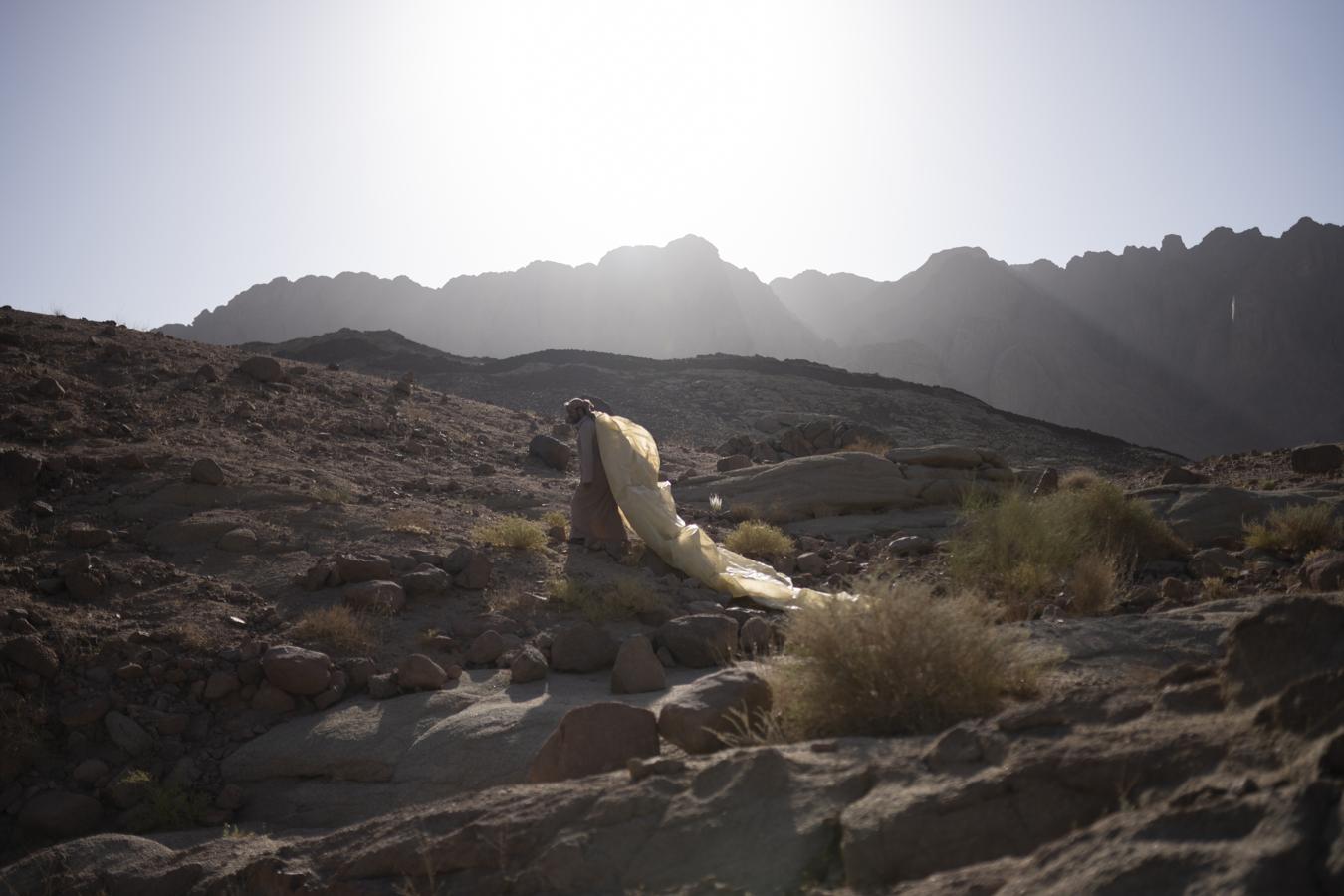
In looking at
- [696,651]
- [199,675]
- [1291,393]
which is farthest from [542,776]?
[1291,393]

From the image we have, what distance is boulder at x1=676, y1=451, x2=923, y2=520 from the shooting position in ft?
40.0

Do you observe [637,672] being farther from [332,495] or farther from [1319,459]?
[1319,459]

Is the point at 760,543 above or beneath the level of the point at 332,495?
beneath

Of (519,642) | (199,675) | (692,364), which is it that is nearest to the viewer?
(199,675)

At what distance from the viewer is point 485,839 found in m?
2.84

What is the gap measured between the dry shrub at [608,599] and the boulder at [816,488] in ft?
15.6

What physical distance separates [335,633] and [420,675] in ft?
3.40

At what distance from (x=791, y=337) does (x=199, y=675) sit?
61.4 meters

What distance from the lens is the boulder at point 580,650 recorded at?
5930 millimetres

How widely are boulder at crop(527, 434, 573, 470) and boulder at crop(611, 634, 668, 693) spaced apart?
904cm

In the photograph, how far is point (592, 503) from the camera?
353 inches

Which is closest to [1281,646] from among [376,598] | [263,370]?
[376,598]

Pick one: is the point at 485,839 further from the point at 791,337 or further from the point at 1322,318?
A: the point at 1322,318

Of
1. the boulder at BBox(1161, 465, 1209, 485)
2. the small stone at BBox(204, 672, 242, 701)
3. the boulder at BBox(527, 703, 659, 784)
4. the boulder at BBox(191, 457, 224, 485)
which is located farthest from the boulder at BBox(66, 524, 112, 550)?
the boulder at BBox(1161, 465, 1209, 485)
